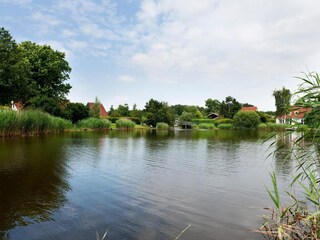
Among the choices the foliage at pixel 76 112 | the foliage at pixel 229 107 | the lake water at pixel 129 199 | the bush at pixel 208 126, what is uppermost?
the foliage at pixel 229 107

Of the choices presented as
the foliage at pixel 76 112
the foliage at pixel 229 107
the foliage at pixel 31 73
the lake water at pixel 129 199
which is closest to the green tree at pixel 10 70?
the foliage at pixel 31 73

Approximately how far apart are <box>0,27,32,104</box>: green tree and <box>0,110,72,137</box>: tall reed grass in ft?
18.3

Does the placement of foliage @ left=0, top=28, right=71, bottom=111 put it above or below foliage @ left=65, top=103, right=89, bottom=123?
above

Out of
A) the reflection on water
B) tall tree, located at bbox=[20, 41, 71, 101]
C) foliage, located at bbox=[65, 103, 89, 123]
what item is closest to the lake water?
the reflection on water

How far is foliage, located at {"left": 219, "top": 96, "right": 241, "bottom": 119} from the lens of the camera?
82.8 m

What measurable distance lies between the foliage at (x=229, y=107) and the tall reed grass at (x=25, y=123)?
58.9 meters

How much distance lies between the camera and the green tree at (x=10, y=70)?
30828mm

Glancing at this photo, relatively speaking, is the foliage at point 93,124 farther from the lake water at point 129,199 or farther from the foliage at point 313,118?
the foliage at point 313,118

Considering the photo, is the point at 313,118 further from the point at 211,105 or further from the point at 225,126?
the point at 211,105

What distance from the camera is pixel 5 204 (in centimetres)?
709

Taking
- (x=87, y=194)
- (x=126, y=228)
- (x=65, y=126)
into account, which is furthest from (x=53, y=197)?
(x=65, y=126)

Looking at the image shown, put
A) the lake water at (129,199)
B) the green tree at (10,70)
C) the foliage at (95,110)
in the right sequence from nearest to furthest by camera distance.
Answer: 1. the lake water at (129,199)
2. the green tree at (10,70)
3. the foliage at (95,110)

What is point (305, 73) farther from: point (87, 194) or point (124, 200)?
point (87, 194)

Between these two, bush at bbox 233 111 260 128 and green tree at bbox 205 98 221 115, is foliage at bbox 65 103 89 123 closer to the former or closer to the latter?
bush at bbox 233 111 260 128
